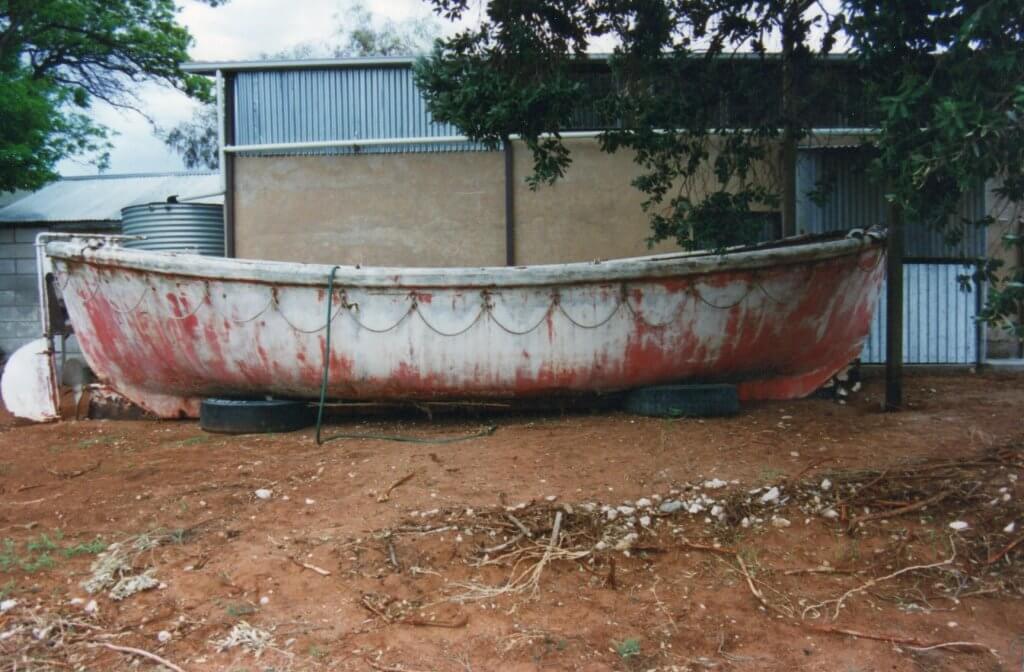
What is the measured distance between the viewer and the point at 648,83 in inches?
236

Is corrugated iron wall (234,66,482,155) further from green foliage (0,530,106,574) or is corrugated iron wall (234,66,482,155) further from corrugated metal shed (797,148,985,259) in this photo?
green foliage (0,530,106,574)

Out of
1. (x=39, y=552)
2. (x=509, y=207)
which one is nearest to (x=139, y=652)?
(x=39, y=552)

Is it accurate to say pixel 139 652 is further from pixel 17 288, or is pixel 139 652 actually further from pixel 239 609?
pixel 17 288

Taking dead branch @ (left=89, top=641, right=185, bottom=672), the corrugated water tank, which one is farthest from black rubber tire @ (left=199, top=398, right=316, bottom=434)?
the corrugated water tank

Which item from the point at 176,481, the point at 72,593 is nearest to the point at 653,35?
the point at 176,481

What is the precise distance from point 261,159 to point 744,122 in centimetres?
609

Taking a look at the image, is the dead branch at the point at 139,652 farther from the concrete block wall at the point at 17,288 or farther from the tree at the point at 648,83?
the concrete block wall at the point at 17,288

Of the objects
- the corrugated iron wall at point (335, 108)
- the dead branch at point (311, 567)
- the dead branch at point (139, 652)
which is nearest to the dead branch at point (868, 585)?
the dead branch at point (311, 567)

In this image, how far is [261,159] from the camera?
949 cm

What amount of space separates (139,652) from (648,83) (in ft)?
16.7

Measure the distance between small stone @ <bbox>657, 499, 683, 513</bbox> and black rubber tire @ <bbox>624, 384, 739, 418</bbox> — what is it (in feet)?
6.70

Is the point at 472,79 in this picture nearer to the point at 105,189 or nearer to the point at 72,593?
the point at 72,593

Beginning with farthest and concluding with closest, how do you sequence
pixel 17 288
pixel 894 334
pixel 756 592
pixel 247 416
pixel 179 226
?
pixel 17 288 < pixel 179 226 < pixel 894 334 < pixel 247 416 < pixel 756 592

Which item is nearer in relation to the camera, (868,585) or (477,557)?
(868,585)
